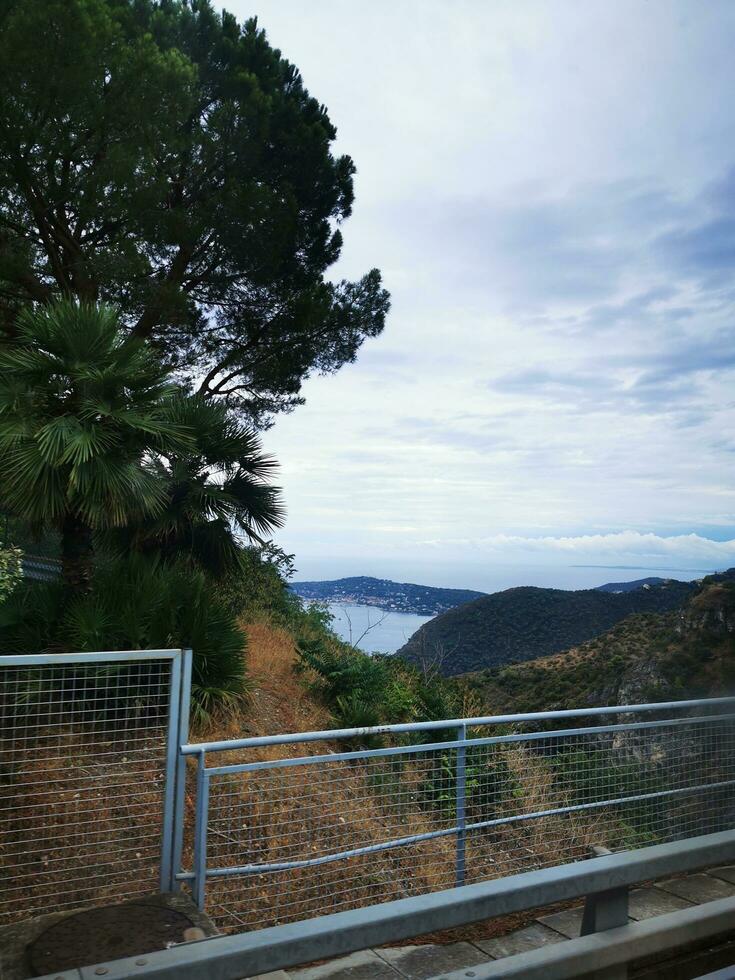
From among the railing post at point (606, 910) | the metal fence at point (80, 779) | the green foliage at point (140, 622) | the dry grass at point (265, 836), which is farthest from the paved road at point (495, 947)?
the green foliage at point (140, 622)

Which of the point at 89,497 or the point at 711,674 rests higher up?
the point at 89,497

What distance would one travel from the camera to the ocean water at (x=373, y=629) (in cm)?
1644

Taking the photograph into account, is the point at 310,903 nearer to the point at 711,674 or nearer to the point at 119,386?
the point at 119,386

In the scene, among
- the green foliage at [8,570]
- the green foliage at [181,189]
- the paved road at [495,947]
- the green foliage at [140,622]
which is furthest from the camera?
the green foliage at [181,189]

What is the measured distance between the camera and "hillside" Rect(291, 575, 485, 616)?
2170 cm

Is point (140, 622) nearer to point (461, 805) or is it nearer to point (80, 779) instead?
point (80, 779)

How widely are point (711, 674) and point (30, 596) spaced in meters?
24.4

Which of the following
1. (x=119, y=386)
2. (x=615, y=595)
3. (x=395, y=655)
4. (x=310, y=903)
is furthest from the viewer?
(x=615, y=595)

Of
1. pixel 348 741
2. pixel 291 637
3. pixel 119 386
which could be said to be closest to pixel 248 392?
pixel 291 637

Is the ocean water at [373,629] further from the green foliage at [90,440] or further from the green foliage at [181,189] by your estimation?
the green foliage at [181,189]

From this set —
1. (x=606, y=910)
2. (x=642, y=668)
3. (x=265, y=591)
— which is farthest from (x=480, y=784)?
(x=642, y=668)

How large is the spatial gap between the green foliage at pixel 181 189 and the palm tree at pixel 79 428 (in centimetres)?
609

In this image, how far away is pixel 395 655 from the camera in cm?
1784

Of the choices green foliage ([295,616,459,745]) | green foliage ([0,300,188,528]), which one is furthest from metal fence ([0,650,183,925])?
green foliage ([295,616,459,745])
